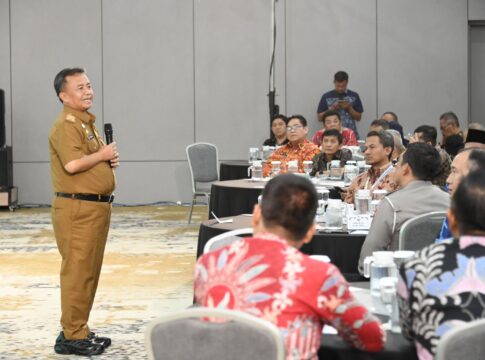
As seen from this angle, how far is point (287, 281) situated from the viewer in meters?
2.66

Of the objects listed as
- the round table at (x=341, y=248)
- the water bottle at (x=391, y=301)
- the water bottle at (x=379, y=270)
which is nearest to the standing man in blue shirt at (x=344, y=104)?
the round table at (x=341, y=248)

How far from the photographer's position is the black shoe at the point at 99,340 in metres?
5.45

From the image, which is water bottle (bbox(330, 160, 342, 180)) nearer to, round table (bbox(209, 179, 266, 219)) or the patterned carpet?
round table (bbox(209, 179, 266, 219))

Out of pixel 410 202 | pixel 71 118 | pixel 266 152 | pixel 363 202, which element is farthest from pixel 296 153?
pixel 410 202

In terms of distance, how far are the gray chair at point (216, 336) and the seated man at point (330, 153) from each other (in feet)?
21.7

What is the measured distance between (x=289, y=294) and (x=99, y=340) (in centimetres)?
302

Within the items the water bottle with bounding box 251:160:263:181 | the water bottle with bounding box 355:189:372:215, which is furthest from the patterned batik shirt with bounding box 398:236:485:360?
the water bottle with bounding box 251:160:263:181

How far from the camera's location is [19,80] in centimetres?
1358

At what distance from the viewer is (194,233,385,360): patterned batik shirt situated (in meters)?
→ 2.66

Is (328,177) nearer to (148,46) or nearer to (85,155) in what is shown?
(85,155)

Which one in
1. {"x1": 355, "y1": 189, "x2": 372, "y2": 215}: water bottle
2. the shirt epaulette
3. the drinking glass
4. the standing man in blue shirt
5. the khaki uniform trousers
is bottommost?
the khaki uniform trousers

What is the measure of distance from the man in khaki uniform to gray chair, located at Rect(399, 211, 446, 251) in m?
1.65

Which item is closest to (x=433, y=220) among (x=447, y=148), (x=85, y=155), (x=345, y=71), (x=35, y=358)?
(x=85, y=155)

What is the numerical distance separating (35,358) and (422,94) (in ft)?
31.4
